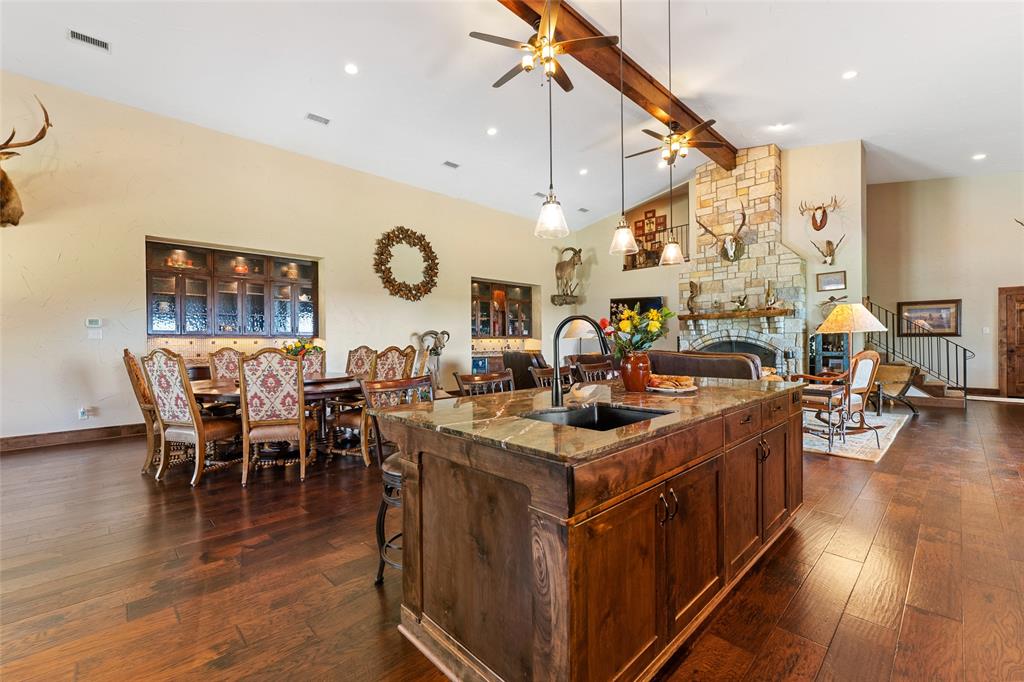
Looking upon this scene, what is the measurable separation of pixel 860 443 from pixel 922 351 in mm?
5759

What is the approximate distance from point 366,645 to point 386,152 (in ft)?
21.4

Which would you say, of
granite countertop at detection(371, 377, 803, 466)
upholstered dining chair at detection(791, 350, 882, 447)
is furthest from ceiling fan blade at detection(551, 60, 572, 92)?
upholstered dining chair at detection(791, 350, 882, 447)

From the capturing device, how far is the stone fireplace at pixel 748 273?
7059 millimetres

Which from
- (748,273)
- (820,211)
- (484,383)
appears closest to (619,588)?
(484,383)

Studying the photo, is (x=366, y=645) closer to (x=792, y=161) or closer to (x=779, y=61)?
(x=779, y=61)

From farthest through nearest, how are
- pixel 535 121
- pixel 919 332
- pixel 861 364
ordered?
pixel 919 332 < pixel 535 121 < pixel 861 364

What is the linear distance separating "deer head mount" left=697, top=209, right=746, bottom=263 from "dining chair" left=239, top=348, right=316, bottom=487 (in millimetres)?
7164

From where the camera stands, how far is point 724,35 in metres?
4.41

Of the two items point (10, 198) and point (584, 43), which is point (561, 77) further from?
point (10, 198)

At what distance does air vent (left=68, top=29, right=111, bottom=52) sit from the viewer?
4.12 m

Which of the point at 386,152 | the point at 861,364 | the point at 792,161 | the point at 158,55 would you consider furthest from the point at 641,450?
the point at 792,161

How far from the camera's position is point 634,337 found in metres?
2.15

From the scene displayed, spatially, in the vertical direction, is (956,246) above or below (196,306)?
above

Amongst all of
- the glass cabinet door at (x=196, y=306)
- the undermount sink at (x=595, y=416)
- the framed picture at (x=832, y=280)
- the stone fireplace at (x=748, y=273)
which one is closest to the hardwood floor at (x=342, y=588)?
the undermount sink at (x=595, y=416)
